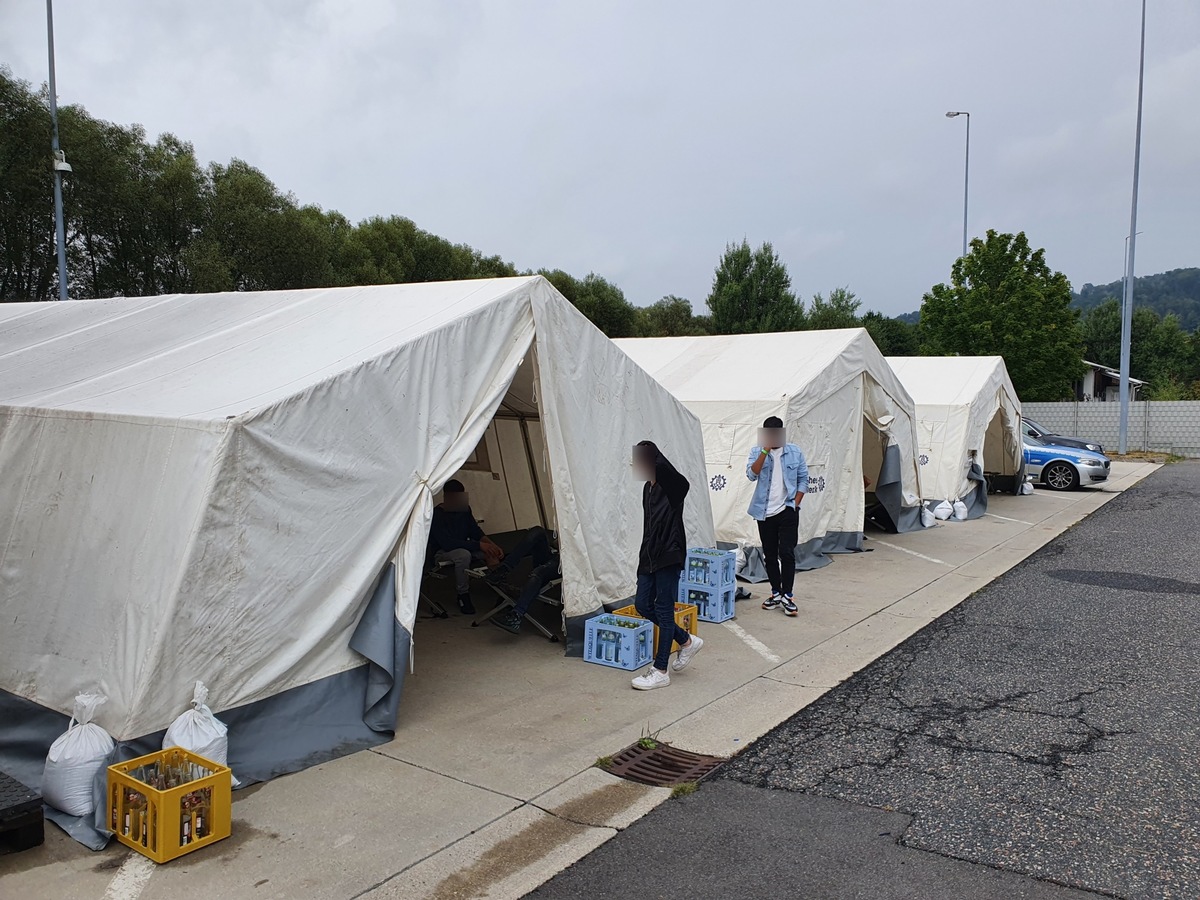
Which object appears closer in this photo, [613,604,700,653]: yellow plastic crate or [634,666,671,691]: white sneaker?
[634,666,671,691]: white sneaker

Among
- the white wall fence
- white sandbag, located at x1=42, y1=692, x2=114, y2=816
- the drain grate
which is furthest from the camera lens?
the white wall fence

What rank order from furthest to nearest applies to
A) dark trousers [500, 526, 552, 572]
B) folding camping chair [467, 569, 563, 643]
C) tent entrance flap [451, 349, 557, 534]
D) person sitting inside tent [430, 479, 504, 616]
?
tent entrance flap [451, 349, 557, 534]
person sitting inside tent [430, 479, 504, 616]
dark trousers [500, 526, 552, 572]
folding camping chair [467, 569, 563, 643]

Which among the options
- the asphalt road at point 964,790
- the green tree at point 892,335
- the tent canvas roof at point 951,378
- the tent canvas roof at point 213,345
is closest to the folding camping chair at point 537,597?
the asphalt road at point 964,790

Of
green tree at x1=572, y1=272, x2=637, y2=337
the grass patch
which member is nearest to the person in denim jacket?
the grass patch

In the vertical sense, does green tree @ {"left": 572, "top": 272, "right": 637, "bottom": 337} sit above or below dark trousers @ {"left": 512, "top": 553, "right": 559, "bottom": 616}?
above

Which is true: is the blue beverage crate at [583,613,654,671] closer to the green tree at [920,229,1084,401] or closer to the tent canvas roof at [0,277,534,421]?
the tent canvas roof at [0,277,534,421]

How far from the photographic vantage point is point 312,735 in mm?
4684

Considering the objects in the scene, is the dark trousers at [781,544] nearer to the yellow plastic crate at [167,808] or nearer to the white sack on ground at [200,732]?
the white sack on ground at [200,732]

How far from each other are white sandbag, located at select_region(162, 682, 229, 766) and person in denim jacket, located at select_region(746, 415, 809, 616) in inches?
199

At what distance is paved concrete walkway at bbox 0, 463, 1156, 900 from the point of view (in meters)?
3.52

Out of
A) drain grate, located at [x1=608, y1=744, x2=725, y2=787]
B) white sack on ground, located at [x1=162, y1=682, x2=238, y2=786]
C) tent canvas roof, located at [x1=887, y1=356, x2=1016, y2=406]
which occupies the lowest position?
drain grate, located at [x1=608, y1=744, x2=725, y2=787]

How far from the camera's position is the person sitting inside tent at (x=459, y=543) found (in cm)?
794

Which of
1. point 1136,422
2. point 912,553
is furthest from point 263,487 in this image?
point 1136,422

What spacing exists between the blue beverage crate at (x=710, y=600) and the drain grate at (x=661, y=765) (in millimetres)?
2806
